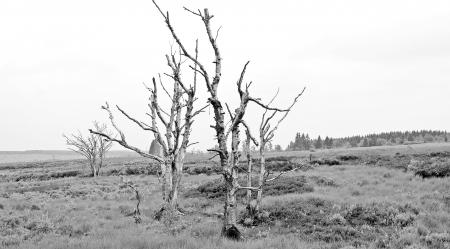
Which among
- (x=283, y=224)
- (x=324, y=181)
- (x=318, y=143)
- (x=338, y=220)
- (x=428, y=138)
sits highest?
(x=428, y=138)

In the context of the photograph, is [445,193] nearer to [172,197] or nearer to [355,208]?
[355,208]

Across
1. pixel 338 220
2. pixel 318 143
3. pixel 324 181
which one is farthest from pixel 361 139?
pixel 338 220

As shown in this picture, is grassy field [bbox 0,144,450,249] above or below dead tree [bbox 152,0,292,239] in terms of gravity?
below

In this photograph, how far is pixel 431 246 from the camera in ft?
30.2

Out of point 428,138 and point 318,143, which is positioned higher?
point 428,138

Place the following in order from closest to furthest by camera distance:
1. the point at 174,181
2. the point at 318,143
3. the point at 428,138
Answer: the point at 174,181
the point at 428,138
the point at 318,143

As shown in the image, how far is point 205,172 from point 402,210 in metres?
28.3

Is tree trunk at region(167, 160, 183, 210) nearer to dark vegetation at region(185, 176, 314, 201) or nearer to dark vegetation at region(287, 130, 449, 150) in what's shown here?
dark vegetation at region(185, 176, 314, 201)

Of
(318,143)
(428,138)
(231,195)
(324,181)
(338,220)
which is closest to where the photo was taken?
(231,195)

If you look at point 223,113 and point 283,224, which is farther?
point 283,224

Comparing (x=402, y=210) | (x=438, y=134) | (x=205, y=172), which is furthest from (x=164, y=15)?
(x=438, y=134)

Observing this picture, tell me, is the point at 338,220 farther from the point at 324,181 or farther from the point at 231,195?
the point at 324,181

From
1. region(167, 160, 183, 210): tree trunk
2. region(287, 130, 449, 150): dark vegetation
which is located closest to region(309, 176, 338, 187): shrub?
region(167, 160, 183, 210): tree trunk

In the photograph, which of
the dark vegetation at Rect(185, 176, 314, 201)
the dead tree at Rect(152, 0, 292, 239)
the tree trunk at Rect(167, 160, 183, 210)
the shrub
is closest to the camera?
the dead tree at Rect(152, 0, 292, 239)
